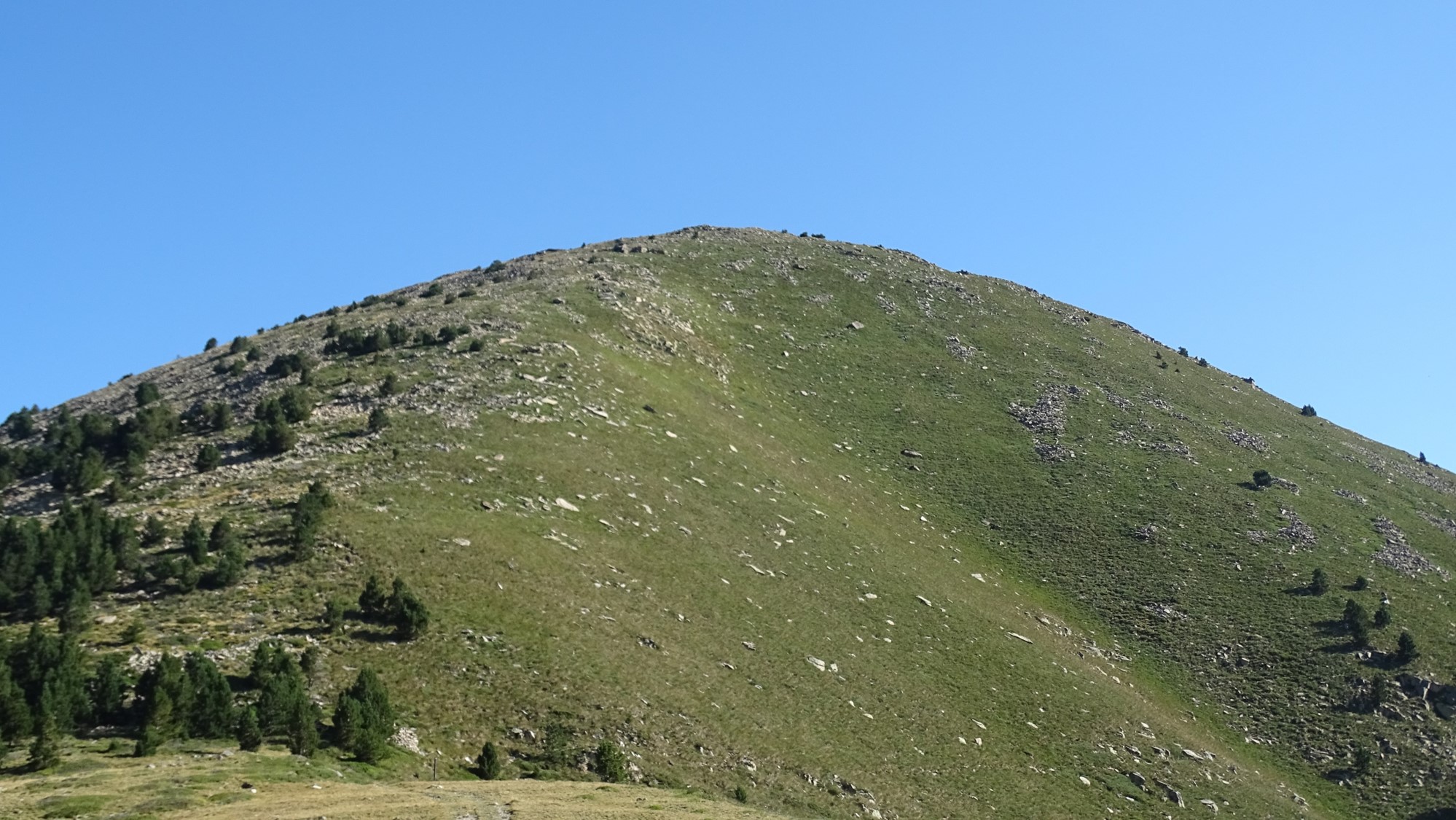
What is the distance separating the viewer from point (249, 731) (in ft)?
110

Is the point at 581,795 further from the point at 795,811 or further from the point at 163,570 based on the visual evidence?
the point at 163,570

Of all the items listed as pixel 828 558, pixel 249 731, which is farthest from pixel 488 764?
pixel 828 558

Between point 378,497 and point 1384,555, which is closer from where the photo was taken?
point 378,497

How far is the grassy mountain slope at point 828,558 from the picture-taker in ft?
139

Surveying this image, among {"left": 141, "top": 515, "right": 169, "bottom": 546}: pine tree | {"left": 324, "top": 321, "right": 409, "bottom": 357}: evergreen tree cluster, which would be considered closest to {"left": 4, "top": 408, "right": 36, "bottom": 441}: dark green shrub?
{"left": 324, "top": 321, "right": 409, "bottom": 357}: evergreen tree cluster

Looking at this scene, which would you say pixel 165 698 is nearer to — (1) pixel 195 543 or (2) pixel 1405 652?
(1) pixel 195 543

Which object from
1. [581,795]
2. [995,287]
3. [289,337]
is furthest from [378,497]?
[995,287]

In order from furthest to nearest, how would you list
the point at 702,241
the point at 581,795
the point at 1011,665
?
1. the point at 702,241
2. the point at 1011,665
3. the point at 581,795

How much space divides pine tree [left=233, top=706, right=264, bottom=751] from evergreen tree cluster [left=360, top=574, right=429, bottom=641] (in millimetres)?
7880

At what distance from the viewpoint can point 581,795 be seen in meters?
32.9

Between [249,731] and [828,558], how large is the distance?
1430 inches

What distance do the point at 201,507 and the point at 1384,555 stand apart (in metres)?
83.6

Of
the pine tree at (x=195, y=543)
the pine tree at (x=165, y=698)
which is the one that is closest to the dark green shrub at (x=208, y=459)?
the pine tree at (x=195, y=543)

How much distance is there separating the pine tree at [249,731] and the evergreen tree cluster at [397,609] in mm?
7880
